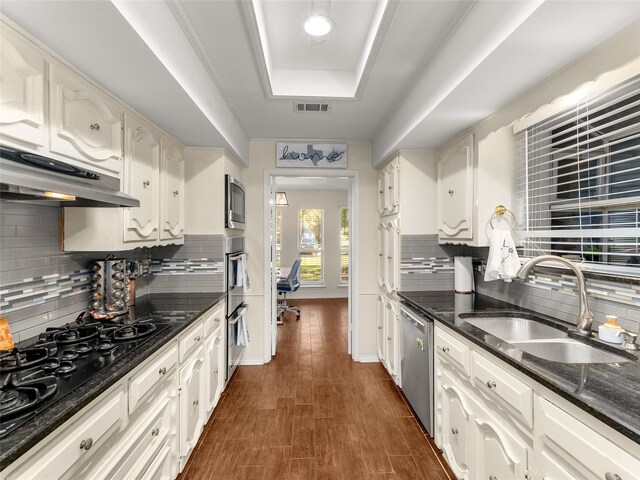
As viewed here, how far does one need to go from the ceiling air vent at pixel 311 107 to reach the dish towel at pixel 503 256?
158cm

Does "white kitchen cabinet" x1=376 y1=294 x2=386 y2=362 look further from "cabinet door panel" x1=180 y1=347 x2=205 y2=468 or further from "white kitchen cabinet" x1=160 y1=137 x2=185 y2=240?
"white kitchen cabinet" x1=160 y1=137 x2=185 y2=240

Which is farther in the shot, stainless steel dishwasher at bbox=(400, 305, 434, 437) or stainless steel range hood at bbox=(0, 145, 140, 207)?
stainless steel dishwasher at bbox=(400, 305, 434, 437)

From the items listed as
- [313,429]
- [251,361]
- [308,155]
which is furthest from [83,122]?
[251,361]

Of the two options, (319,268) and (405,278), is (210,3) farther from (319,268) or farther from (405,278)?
(319,268)

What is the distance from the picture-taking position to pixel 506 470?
1305 millimetres

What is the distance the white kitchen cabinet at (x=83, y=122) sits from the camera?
130cm

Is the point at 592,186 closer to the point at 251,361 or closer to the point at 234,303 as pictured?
the point at 234,303

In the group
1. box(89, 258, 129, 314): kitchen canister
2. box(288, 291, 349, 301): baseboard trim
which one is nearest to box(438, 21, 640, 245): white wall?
box(89, 258, 129, 314): kitchen canister

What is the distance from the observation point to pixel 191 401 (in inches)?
77.3

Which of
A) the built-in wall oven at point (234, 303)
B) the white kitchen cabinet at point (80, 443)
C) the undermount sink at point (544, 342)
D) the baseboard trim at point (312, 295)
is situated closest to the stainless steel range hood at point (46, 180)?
the white kitchen cabinet at point (80, 443)

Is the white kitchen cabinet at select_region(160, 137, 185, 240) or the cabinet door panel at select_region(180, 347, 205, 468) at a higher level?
the white kitchen cabinet at select_region(160, 137, 185, 240)

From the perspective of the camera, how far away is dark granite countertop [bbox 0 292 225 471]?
0.78m

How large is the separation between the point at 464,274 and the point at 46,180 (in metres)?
2.71

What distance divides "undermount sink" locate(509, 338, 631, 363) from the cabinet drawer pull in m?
1.69
